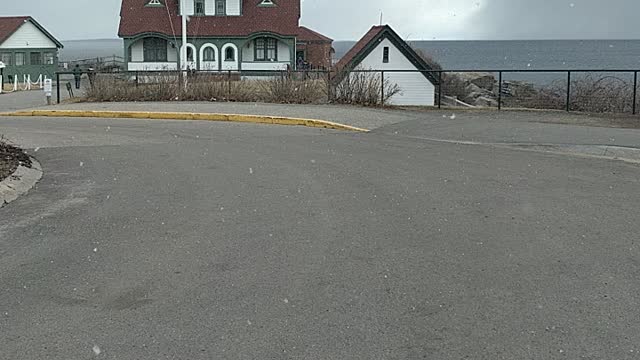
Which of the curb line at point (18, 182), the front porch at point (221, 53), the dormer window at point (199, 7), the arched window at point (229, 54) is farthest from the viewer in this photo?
the dormer window at point (199, 7)

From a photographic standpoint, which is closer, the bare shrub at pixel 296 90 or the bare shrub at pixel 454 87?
the bare shrub at pixel 296 90

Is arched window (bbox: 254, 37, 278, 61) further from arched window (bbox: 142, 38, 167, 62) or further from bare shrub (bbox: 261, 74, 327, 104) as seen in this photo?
bare shrub (bbox: 261, 74, 327, 104)

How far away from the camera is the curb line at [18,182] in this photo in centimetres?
1049

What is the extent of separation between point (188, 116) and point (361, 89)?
6053mm

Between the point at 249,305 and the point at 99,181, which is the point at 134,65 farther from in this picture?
the point at 249,305

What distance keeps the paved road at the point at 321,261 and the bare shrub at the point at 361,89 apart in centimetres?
1302

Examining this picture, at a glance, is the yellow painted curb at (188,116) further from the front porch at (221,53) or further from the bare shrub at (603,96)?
the front porch at (221,53)

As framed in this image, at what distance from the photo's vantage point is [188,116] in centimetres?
2367

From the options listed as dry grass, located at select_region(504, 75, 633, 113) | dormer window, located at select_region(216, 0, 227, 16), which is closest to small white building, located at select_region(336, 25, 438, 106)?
dormer window, located at select_region(216, 0, 227, 16)

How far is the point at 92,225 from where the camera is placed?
8977mm

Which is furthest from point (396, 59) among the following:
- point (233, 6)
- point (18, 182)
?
point (18, 182)

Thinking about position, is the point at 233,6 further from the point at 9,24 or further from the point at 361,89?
the point at 361,89

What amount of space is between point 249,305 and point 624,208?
18.8 ft

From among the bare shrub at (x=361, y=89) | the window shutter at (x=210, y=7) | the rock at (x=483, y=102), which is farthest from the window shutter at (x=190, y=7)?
the bare shrub at (x=361, y=89)
